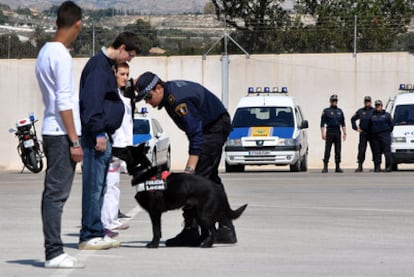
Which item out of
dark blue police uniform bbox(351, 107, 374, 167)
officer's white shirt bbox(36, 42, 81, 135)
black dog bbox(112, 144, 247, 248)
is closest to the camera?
officer's white shirt bbox(36, 42, 81, 135)

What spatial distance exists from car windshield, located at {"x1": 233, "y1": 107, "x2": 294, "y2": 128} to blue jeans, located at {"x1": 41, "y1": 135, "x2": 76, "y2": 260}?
20.7 meters

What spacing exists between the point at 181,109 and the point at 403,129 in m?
19.5

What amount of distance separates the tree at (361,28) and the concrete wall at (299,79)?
1.25 meters

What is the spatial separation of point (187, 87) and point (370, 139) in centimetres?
1945

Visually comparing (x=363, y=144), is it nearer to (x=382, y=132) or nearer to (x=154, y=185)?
(x=382, y=132)

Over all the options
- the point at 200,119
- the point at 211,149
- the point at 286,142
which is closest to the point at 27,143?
the point at 286,142

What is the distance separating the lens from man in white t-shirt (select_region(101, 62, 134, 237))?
12.6 meters

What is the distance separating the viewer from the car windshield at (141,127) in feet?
104

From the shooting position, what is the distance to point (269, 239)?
12.5 meters

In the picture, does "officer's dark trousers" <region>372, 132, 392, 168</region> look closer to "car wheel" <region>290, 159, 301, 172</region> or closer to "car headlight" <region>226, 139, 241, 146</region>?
"car wheel" <region>290, 159, 301, 172</region>

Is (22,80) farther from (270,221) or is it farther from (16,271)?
(16,271)

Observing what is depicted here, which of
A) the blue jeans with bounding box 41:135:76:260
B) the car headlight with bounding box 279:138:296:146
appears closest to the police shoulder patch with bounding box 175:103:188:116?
the blue jeans with bounding box 41:135:76:260

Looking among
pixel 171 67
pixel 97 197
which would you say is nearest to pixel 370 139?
pixel 171 67

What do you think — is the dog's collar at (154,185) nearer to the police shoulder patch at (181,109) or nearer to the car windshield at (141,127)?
the police shoulder patch at (181,109)
